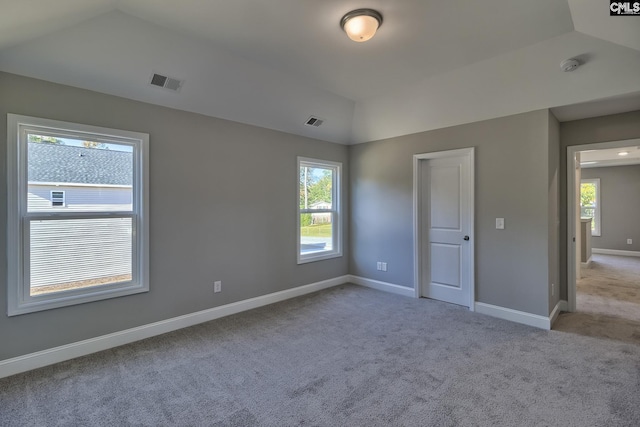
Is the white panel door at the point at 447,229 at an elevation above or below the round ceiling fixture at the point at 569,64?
below

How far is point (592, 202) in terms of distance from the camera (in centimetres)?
812

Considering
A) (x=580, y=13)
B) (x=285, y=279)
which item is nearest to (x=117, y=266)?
(x=285, y=279)

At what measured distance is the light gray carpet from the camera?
194 centimetres

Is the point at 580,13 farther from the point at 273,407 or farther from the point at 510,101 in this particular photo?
the point at 273,407

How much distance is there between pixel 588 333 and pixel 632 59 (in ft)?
8.60

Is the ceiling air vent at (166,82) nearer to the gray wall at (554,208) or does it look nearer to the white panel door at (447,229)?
the white panel door at (447,229)

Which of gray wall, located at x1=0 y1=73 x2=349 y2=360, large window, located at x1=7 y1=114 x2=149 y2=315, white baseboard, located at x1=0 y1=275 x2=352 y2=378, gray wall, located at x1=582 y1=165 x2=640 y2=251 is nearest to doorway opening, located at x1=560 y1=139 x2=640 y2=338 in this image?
gray wall, located at x1=582 y1=165 x2=640 y2=251

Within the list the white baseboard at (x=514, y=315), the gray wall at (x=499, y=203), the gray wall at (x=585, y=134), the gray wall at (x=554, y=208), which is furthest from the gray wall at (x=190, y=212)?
the gray wall at (x=585, y=134)

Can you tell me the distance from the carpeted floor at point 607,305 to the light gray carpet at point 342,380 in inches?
12.2

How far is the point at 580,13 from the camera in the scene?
217cm

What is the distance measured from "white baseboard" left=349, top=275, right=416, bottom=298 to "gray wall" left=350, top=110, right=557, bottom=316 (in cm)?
9

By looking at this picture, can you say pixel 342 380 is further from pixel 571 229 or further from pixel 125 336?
pixel 571 229

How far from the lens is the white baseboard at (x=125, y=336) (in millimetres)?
2455

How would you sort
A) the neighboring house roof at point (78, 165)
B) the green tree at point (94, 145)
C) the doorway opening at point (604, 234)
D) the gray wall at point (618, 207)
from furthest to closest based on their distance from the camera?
the gray wall at point (618, 207) < the doorway opening at point (604, 234) < the green tree at point (94, 145) < the neighboring house roof at point (78, 165)
